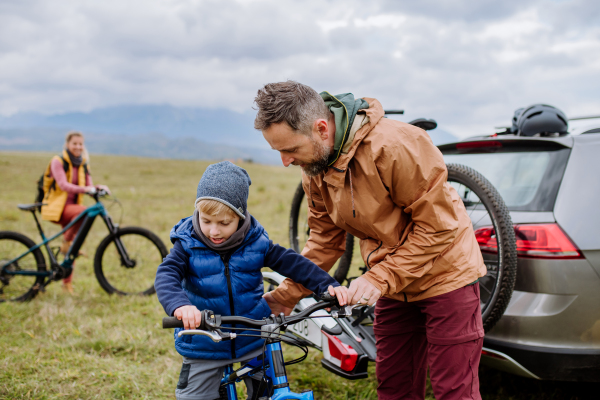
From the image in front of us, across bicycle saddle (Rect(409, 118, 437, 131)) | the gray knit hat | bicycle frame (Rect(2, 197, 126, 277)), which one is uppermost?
bicycle saddle (Rect(409, 118, 437, 131))

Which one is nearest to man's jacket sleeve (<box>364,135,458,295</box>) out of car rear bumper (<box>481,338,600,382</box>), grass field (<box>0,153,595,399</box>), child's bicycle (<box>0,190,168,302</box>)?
car rear bumper (<box>481,338,600,382</box>)

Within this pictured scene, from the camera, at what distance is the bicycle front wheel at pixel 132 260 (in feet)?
17.8

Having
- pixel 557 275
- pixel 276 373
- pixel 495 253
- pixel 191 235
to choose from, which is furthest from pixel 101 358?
pixel 557 275

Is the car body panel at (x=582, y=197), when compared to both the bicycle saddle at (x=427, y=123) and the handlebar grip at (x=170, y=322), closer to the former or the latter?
the bicycle saddle at (x=427, y=123)

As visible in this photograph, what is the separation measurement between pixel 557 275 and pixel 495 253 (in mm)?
357

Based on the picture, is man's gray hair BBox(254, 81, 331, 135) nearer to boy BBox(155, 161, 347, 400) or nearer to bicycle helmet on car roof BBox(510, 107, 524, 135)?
boy BBox(155, 161, 347, 400)

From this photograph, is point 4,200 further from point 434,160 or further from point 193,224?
point 434,160

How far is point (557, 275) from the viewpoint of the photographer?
2467mm

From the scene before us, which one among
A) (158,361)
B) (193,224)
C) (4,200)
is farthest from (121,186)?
(193,224)

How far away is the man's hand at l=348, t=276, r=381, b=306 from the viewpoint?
6.23ft

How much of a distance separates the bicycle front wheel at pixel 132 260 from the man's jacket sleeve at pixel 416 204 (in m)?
3.73

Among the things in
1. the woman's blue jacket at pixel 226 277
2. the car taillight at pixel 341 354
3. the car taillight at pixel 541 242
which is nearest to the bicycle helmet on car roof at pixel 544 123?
the car taillight at pixel 541 242

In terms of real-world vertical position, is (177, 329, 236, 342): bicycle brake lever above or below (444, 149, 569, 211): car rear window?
below

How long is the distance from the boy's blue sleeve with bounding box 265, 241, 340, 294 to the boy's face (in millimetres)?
237
